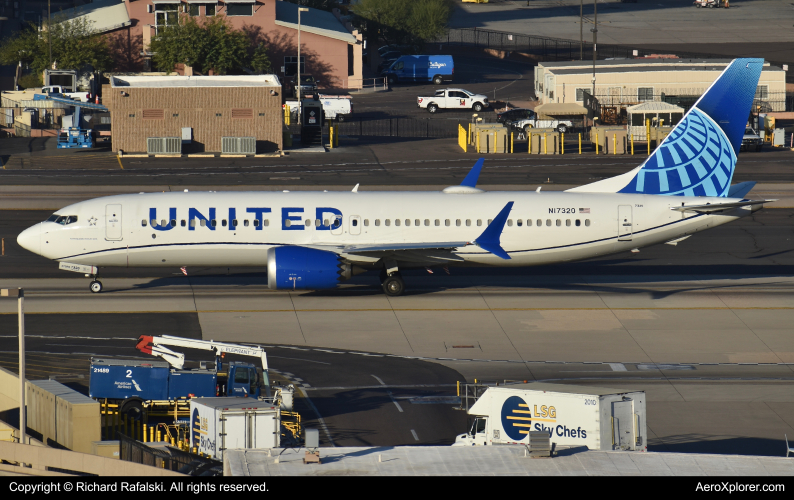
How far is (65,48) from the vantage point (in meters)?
120

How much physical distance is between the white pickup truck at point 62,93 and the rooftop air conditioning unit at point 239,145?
27.9 metres

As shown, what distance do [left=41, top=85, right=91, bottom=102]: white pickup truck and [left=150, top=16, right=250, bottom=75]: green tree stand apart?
11258 millimetres

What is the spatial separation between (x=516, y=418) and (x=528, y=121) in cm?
7634

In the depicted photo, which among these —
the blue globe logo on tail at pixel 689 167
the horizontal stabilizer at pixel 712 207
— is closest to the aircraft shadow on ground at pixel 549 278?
the horizontal stabilizer at pixel 712 207

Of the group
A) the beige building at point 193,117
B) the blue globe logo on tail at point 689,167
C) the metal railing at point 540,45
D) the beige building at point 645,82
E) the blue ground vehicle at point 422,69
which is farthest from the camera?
the metal railing at point 540,45

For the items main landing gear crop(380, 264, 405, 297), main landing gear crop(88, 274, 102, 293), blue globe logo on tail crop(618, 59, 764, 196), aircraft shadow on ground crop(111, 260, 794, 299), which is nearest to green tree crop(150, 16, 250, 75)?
aircraft shadow on ground crop(111, 260, 794, 299)

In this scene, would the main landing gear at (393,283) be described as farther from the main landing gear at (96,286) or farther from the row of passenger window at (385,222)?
the main landing gear at (96,286)

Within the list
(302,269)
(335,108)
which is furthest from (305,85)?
(302,269)

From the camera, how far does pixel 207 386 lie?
3209 centimetres

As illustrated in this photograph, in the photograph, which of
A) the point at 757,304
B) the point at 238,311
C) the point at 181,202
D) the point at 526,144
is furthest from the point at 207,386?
the point at 526,144

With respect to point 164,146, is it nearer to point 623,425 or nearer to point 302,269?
point 302,269

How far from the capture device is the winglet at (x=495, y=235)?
44.8 meters

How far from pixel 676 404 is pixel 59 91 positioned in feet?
304
